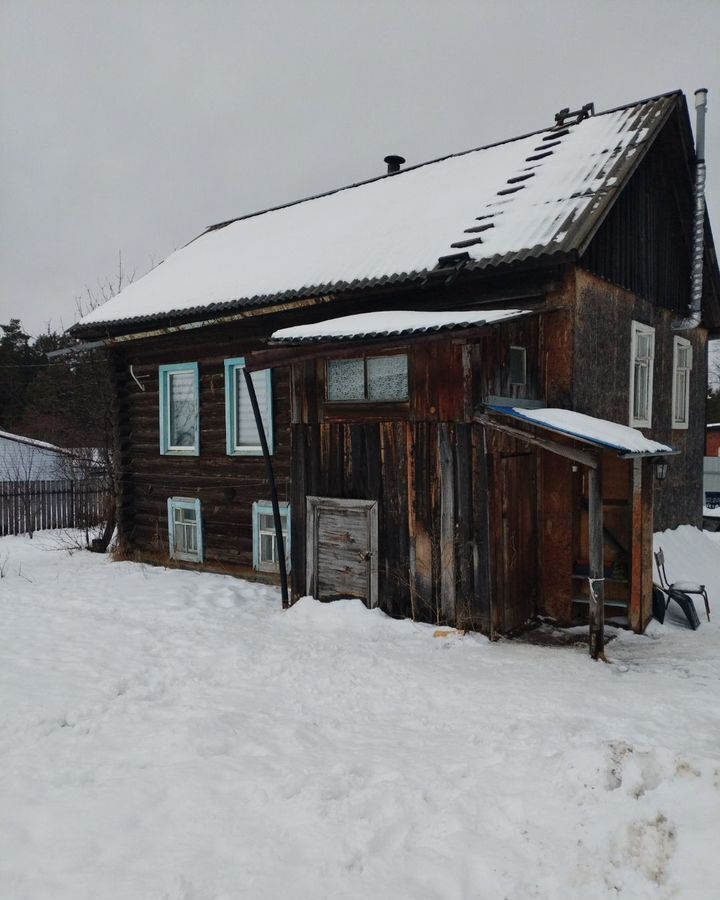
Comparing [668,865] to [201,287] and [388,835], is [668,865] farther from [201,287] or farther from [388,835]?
[201,287]

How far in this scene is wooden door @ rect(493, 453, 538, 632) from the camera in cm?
765

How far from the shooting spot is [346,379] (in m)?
8.48

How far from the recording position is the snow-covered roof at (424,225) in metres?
8.56

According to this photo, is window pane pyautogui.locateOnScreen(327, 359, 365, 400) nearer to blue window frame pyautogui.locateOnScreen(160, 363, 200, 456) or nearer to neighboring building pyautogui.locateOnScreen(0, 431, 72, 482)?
blue window frame pyautogui.locateOnScreen(160, 363, 200, 456)

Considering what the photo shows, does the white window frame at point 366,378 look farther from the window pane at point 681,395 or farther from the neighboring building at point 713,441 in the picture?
the neighboring building at point 713,441

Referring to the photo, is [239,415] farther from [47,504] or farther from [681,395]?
[47,504]

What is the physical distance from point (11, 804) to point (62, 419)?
3625 centimetres

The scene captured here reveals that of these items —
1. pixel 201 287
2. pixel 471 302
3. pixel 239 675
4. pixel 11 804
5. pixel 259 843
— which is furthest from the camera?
pixel 201 287

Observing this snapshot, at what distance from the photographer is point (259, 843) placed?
143 inches

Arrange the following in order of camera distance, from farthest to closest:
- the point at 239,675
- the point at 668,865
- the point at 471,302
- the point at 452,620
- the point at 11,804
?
the point at 471,302 < the point at 452,620 < the point at 239,675 < the point at 11,804 < the point at 668,865

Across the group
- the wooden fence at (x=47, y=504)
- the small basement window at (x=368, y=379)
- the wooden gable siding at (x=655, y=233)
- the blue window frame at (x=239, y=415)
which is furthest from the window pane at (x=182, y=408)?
the wooden gable siding at (x=655, y=233)

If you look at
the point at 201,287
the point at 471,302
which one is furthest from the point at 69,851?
the point at 201,287

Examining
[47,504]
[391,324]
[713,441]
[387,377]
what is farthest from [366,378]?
[713,441]

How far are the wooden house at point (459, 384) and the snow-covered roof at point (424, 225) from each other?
2.2 inches
